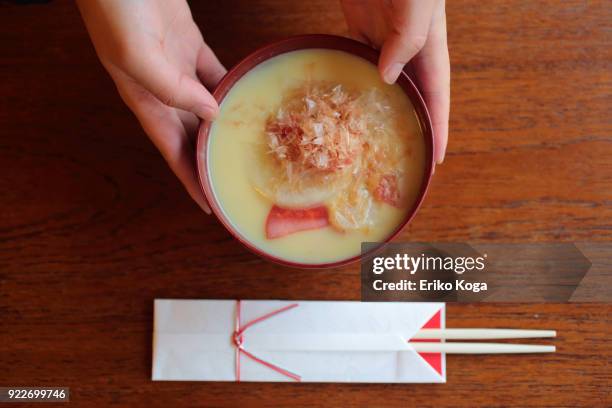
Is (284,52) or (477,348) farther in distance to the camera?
(477,348)

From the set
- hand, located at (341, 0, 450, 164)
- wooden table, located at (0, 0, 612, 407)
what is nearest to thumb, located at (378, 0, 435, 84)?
hand, located at (341, 0, 450, 164)

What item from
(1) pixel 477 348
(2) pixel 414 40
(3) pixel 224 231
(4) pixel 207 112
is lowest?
(1) pixel 477 348

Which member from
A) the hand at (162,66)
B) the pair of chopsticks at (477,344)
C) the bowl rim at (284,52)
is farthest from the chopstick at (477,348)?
the hand at (162,66)

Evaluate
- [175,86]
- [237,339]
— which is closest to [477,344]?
[237,339]

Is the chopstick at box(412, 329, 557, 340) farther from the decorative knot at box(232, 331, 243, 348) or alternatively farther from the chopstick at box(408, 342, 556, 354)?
the decorative knot at box(232, 331, 243, 348)

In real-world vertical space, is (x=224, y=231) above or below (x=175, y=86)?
below

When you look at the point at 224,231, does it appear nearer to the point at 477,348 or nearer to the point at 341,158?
the point at 341,158

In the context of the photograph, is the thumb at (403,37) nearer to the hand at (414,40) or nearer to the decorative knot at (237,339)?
the hand at (414,40)

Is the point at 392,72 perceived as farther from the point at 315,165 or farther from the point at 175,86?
the point at 175,86
